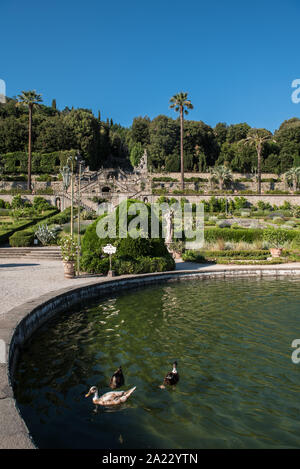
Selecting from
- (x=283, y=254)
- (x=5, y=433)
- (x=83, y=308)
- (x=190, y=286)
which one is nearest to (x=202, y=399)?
(x=5, y=433)

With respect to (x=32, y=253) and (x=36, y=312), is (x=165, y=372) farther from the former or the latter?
(x=32, y=253)

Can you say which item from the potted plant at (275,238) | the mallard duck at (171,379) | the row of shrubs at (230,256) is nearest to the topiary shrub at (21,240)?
the row of shrubs at (230,256)

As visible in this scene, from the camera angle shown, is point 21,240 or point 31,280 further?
point 21,240

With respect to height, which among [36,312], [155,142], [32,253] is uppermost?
[155,142]

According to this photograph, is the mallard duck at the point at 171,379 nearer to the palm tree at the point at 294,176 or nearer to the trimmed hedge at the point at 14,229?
the trimmed hedge at the point at 14,229

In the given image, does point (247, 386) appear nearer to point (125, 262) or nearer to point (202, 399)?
point (202, 399)

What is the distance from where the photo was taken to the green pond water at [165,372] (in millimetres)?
4094

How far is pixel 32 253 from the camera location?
1984 centimetres

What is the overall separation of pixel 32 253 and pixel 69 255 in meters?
7.52

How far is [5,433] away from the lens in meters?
3.32

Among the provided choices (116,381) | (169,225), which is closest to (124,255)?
(169,225)

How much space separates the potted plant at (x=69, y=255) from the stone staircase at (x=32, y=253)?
5720 mm

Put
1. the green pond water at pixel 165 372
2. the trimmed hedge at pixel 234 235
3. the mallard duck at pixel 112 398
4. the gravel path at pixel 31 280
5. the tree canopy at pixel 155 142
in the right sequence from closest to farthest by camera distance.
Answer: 1. the green pond water at pixel 165 372
2. the mallard duck at pixel 112 398
3. the gravel path at pixel 31 280
4. the trimmed hedge at pixel 234 235
5. the tree canopy at pixel 155 142

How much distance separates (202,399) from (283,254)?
16451 millimetres
